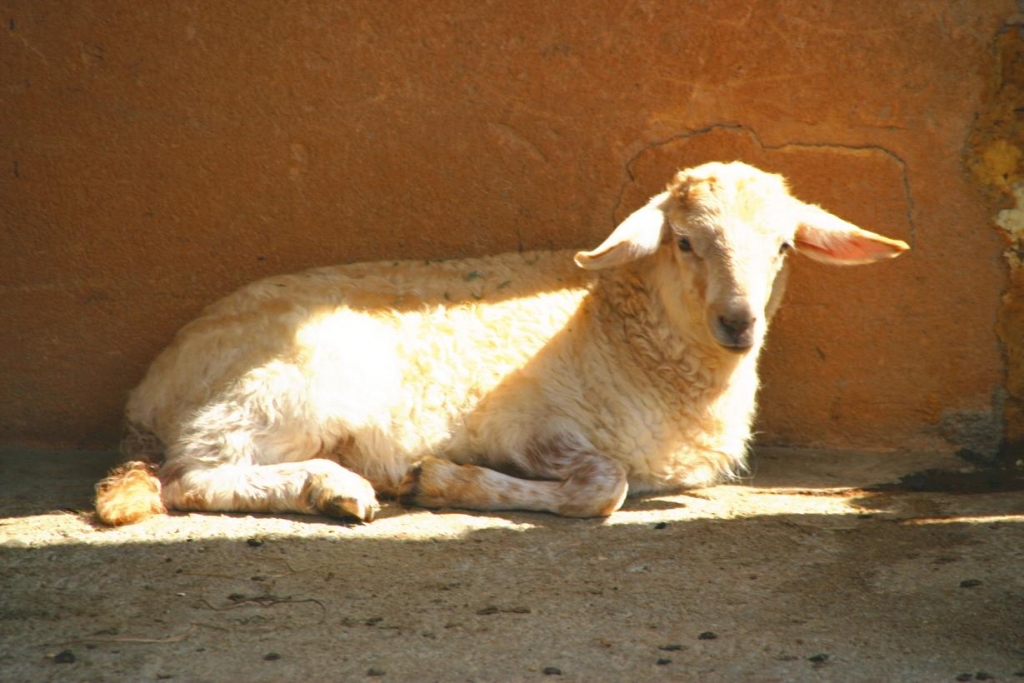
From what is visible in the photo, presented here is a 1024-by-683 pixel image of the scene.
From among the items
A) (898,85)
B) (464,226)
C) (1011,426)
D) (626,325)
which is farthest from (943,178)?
(464,226)

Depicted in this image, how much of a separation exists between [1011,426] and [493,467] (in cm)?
208

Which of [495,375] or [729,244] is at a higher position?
[729,244]

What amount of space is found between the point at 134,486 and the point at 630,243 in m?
1.86

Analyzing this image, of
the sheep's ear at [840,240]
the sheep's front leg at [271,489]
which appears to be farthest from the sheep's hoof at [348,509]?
the sheep's ear at [840,240]

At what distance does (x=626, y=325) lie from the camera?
4.44m

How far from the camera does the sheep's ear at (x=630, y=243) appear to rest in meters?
4.07

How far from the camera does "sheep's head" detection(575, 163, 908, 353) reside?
13.1 ft

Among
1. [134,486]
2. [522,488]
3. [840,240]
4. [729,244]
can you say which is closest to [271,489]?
[134,486]

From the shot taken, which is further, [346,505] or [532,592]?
[346,505]

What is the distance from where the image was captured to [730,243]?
13.3ft

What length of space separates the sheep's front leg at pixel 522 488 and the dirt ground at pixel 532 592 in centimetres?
7

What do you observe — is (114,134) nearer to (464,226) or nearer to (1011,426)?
(464,226)

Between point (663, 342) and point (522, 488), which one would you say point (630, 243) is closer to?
point (663, 342)

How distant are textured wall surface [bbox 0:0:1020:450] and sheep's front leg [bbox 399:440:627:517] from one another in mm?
1020
